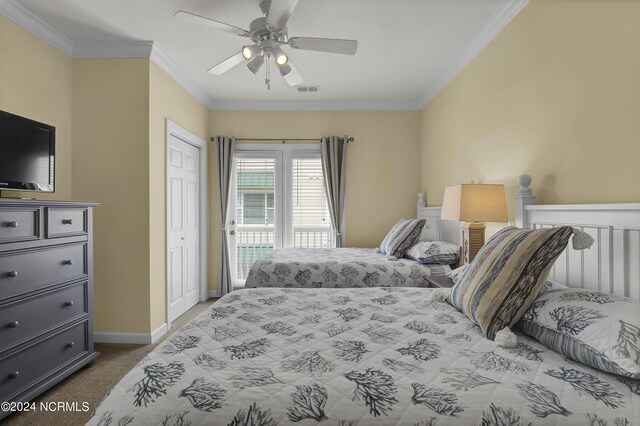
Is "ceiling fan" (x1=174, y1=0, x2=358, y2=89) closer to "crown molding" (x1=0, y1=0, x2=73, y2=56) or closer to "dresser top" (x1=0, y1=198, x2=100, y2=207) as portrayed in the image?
"crown molding" (x1=0, y1=0, x2=73, y2=56)

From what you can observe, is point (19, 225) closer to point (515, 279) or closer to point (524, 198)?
point (515, 279)

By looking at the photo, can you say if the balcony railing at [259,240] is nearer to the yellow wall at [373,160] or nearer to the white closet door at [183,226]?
the yellow wall at [373,160]

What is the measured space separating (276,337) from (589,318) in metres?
1.12

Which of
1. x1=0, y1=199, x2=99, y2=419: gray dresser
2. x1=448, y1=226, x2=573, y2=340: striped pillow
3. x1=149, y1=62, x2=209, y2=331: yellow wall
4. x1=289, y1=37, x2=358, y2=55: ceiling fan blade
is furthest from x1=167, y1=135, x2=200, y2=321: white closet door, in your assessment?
x1=448, y1=226, x2=573, y2=340: striped pillow

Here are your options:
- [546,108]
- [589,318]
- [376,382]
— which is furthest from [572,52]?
[376,382]

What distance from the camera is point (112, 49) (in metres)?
2.83

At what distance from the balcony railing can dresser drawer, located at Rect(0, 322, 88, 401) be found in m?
2.21

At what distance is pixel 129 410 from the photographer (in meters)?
0.85

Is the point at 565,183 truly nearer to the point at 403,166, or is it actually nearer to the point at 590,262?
the point at 590,262

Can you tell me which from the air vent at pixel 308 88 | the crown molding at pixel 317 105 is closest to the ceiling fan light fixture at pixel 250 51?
the air vent at pixel 308 88

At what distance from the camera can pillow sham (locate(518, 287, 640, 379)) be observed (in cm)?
91

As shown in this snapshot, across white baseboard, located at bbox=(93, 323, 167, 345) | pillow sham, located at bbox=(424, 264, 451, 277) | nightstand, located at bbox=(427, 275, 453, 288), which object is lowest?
white baseboard, located at bbox=(93, 323, 167, 345)

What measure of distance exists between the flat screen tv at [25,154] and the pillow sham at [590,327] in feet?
10.1

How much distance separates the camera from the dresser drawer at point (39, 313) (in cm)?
179
